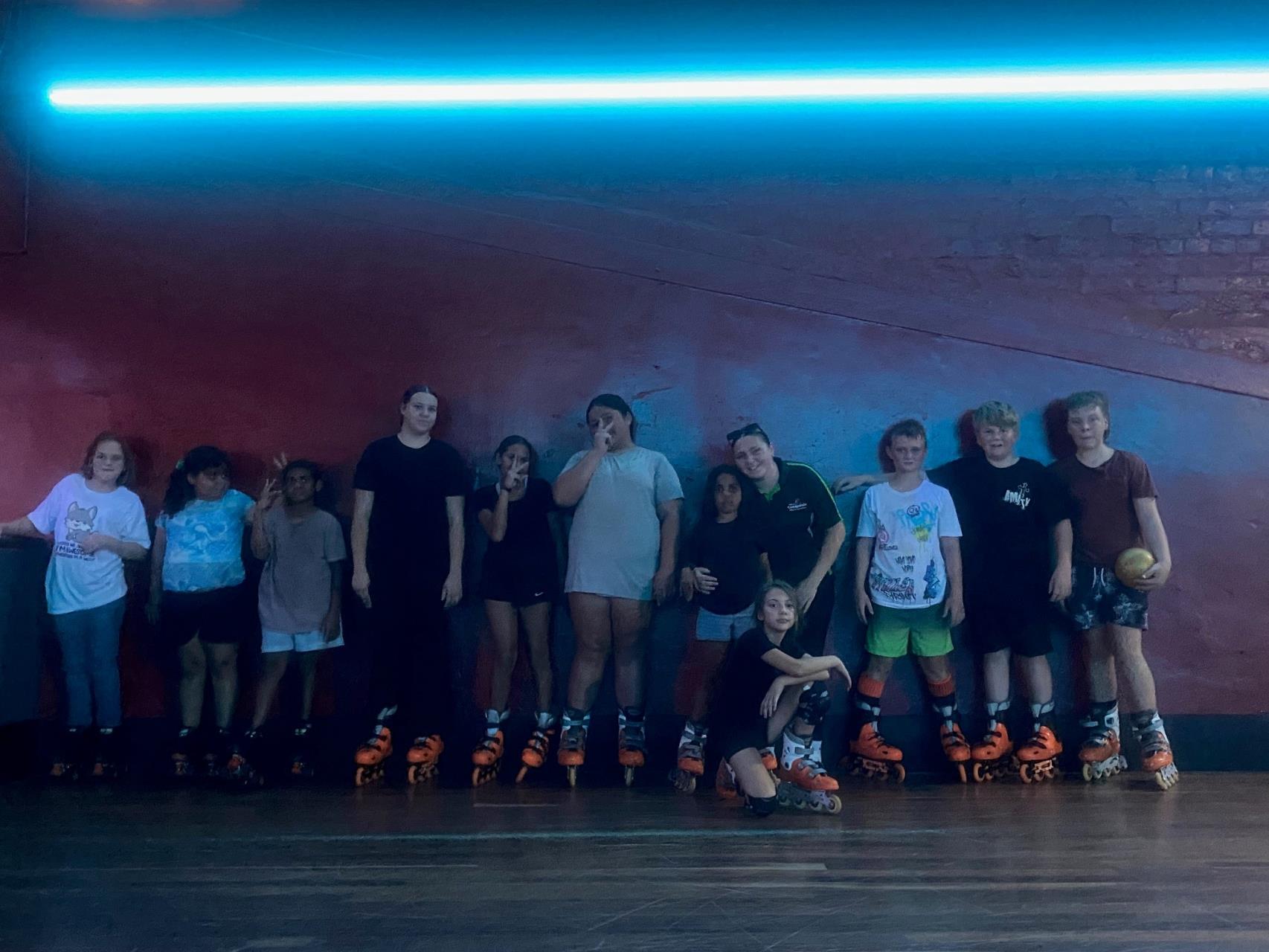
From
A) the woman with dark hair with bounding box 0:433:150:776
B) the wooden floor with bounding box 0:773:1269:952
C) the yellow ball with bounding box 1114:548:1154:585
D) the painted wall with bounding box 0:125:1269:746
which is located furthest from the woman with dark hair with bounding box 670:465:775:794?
the woman with dark hair with bounding box 0:433:150:776

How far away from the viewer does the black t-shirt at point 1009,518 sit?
12.9ft

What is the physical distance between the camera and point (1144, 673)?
387 cm

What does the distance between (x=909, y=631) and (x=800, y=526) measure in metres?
0.65

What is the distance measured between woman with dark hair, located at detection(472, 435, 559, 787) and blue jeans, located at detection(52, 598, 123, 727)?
154 centimetres

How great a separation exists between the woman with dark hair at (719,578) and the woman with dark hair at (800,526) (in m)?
0.06

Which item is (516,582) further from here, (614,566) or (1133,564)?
(1133,564)

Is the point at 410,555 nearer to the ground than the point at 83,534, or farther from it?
nearer to the ground

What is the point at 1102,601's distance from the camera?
3922 millimetres

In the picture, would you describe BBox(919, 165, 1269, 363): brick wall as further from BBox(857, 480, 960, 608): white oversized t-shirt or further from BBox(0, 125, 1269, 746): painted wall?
BBox(857, 480, 960, 608): white oversized t-shirt

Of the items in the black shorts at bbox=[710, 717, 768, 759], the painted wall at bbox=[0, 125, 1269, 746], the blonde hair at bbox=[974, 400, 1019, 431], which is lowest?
the black shorts at bbox=[710, 717, 768, 759]

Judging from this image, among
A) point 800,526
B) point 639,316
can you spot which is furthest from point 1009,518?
point 639,316

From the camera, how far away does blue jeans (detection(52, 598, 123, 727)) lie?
395 cm

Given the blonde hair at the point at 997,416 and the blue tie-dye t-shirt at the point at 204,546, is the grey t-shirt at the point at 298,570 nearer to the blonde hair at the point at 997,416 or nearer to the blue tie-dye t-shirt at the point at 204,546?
the blue tie-dye t-shirt at the point at 204,546

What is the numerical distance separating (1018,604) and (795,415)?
1219mm
